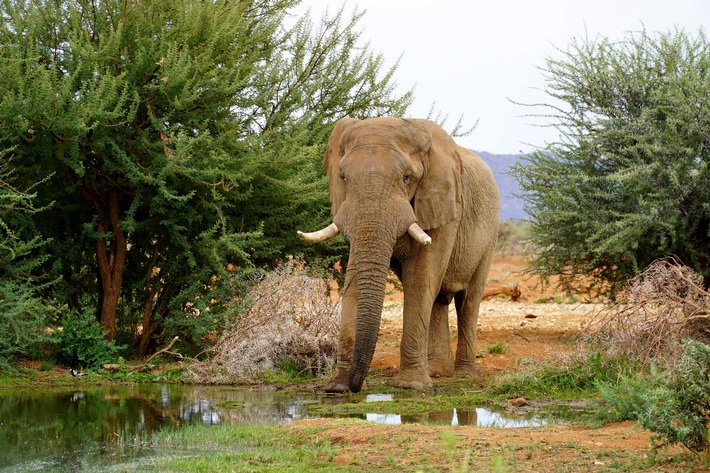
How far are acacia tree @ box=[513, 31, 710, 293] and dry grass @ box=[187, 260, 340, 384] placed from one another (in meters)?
4.83

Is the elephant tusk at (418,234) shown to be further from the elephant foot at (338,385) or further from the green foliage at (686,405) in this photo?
the green foliage at (686,405)

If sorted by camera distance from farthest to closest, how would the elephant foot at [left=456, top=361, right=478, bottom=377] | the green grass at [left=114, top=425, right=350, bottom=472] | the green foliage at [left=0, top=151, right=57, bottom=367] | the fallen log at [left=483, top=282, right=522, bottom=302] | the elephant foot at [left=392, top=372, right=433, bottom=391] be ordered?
1. the fallen log at [left=483, top=282, right=522, bottom=302]
2. the elephant foot at [left=456, top=361, right=478, bottom=377]
3. the green foliage at [left=0, top=151, right=57, bottom=367]
4. the elephant foot at [left=392, top=372, right=433, bottom=391]
5. the green grass at [left=114, top=425, right=350, bottom=472]

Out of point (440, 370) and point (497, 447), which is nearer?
point (497, 447)

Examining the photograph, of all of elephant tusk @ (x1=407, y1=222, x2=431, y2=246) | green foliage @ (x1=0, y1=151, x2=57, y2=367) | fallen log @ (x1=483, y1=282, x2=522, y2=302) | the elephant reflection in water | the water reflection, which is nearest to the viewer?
the water reflection

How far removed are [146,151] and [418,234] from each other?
5.11m

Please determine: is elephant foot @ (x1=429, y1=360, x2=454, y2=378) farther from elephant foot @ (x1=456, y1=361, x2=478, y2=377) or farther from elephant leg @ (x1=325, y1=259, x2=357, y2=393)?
elephant leg @ (x1=325, y1=259, x2=357, y2=393)

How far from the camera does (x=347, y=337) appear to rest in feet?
35.4

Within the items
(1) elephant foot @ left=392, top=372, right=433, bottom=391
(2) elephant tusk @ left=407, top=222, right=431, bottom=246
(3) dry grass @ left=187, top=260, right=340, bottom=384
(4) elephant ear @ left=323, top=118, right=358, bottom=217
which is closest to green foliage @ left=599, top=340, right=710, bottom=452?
(2) elephant tusk @ left=407, top=222, right=431, bottom=246

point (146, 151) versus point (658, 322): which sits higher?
point (146, 151)

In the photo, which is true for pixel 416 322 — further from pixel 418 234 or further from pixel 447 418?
pixel 447 418

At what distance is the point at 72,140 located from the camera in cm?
1303

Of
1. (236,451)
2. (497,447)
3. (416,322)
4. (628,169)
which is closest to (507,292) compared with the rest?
(628,169)

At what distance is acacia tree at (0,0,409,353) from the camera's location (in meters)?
13.2

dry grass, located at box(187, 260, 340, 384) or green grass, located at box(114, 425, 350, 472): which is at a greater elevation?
dry grass, located at box(187, 260, 340, 384)
